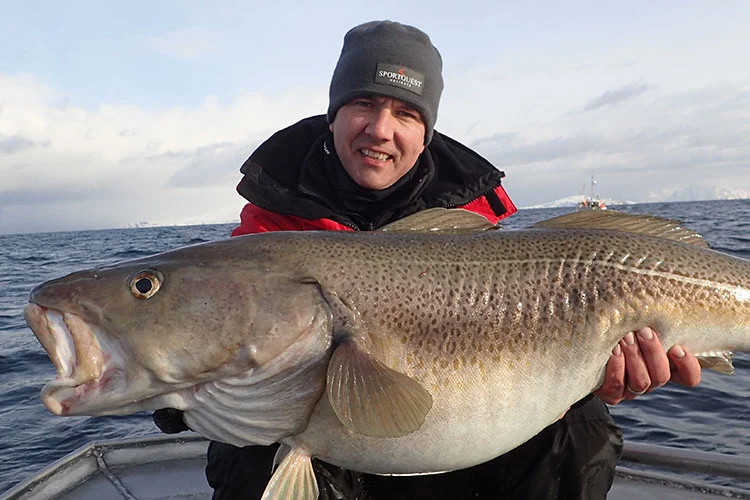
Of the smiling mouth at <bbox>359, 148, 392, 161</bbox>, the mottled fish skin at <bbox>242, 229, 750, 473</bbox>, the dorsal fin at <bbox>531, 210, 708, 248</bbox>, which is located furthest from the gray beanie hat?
the mottled fish skin at <bbox>242, 229, 750, 473</bbox>

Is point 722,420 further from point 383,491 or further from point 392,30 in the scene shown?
point 392,30

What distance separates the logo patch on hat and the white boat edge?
321 centimetres

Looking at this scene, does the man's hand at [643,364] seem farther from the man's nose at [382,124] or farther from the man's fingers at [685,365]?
the man's nose at [382,124]

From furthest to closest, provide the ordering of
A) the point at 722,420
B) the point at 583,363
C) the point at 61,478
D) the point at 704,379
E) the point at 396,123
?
the point at 704,379
the point at 722,420
the point at 61,478
the point at 396,123
the point at 583,363

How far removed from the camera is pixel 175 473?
4859 millimetres

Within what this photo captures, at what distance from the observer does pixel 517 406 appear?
269 centimetres

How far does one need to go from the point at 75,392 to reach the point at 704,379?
8.61 meters

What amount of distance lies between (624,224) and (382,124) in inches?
63.5

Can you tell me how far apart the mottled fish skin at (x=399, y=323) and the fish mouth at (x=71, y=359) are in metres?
0.03

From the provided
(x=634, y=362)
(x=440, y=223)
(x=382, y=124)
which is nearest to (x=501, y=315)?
(x=440, y=223)

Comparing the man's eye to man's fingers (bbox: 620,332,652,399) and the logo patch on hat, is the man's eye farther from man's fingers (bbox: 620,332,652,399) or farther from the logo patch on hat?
man's fingers (bbox: 620,332,652,399)

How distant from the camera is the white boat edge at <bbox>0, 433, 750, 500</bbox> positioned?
4328 millimetres

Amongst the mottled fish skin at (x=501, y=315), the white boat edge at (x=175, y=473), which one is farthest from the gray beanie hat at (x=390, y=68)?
the white boat edge at (x=175, y=473)

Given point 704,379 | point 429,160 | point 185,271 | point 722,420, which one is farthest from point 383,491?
point 704,379
